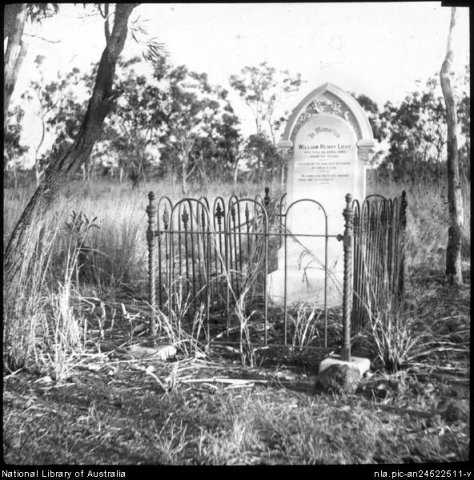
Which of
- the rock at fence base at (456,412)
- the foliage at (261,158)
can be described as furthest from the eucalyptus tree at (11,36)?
the foliage at (261,158)

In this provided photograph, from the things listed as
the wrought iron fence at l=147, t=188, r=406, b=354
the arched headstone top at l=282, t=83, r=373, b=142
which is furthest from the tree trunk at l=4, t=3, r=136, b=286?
the arched headstone top at l=282, t=83, r=373, b=142

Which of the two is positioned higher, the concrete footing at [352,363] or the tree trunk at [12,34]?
the tree trunk at [12,34]

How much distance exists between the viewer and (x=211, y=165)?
21.7 m

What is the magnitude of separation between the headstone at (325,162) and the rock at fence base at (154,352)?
193cm

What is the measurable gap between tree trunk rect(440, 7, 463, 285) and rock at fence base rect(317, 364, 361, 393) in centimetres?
424

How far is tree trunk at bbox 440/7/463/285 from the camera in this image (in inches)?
296

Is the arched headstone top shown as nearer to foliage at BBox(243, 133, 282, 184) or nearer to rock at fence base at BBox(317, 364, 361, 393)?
rock at fence base at BBox(317, 364, 361, 393)

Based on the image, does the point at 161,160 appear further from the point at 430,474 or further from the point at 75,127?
the point at 430,474

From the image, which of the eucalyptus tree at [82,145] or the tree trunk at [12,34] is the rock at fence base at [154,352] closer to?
the eucalyptus tree at [82,145]

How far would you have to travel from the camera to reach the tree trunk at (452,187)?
24.6 ft

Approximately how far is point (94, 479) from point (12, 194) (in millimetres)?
7901

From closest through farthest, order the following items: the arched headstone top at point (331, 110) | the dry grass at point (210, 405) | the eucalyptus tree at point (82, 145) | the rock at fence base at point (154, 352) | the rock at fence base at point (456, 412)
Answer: the dry grass at point (210, 405), the rock at fence base at point (456, 412), the rock at fence base at point (154, 352), the eucalyptus tree at point (82, 145), the arched headstone top at point (331, 110)

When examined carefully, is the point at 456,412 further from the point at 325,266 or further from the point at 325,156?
the point at 325,156

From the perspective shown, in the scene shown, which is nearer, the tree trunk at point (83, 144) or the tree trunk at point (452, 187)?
the tree trunk at point (83, 144)
